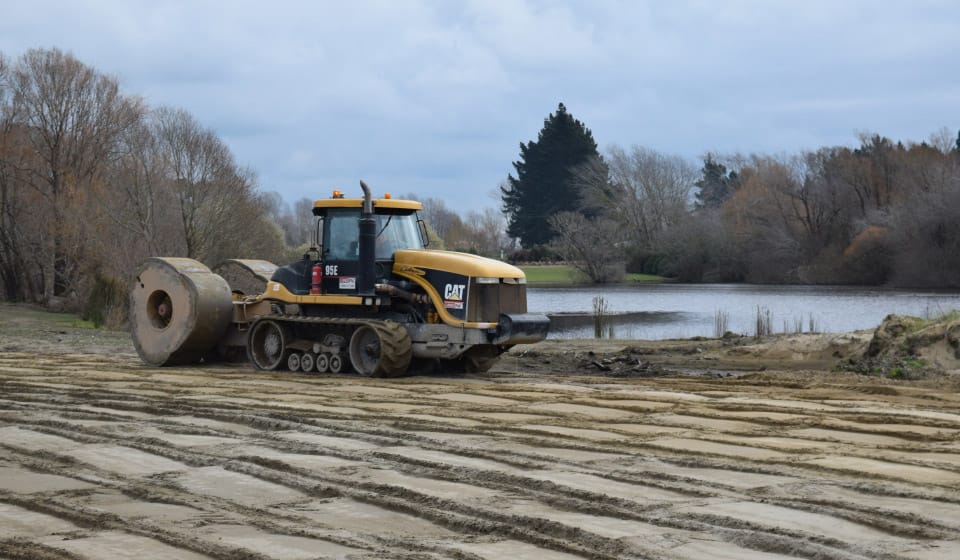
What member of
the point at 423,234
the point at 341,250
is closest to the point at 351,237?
the point at 341,250

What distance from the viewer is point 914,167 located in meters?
71.8

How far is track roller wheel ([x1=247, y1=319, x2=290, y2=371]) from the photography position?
18766 mm

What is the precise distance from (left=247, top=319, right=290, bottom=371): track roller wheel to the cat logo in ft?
9.57

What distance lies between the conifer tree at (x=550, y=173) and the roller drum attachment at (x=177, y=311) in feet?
273

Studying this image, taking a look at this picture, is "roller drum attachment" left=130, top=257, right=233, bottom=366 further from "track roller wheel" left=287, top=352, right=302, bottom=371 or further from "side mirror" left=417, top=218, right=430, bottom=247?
"side mirror" left=417, top=218, right=430, bottom=247

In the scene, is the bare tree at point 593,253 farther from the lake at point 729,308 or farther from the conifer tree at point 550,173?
the conifer tree at point 550,173

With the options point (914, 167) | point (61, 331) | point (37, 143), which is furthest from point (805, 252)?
point (61, 331)

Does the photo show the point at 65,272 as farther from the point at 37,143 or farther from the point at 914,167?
the point at 914,167

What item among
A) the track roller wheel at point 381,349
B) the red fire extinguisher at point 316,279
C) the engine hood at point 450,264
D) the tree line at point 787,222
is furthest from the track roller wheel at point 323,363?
the tree line at point 787,222

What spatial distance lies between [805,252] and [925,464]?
6399cm

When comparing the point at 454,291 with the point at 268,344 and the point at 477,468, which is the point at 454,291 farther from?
the point at 477,468

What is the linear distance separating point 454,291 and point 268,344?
11.5 feet

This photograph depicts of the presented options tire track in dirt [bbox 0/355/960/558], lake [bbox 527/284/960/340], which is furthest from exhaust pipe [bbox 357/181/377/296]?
lake [bbox 527/284/960/340]

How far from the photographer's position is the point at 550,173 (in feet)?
347
